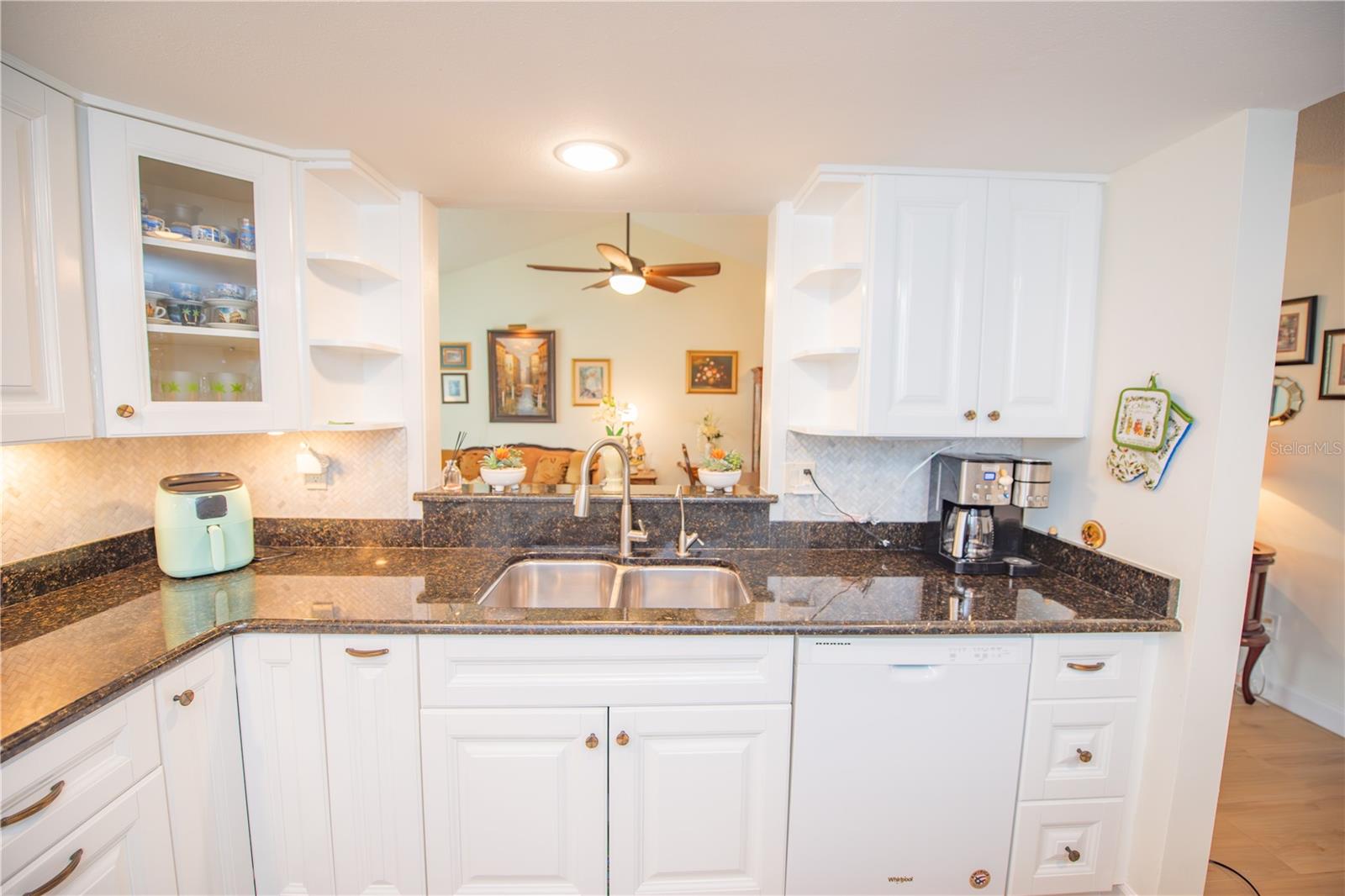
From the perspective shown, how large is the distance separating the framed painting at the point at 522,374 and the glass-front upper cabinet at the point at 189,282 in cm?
378

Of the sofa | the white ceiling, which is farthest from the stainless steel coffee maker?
the sofa

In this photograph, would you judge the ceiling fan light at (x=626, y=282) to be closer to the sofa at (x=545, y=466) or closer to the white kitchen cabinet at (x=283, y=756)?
the sofa at (x=545, y=466)

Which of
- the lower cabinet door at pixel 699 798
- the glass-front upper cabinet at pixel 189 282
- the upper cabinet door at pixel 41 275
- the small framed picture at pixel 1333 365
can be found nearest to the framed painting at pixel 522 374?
the glass-front upper cabinet at pixel 189 282

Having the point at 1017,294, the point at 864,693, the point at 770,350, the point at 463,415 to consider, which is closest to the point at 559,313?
the point at 463,415

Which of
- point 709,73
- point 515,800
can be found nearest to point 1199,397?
point 709,73

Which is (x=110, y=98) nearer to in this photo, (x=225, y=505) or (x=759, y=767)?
(x=225, y=505)

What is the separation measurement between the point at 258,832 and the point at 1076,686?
216 cm

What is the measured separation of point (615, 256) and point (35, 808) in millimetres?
3070

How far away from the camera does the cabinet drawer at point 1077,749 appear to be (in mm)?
1373

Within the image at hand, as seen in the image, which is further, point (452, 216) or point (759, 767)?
point (452, 216)

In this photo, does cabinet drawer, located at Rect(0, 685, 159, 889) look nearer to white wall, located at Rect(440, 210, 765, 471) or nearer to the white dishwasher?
the white dishwasher

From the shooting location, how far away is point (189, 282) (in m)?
1.38

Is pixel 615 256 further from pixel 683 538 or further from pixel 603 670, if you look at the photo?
pixel 603 670

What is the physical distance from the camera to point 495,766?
4.34 ft
